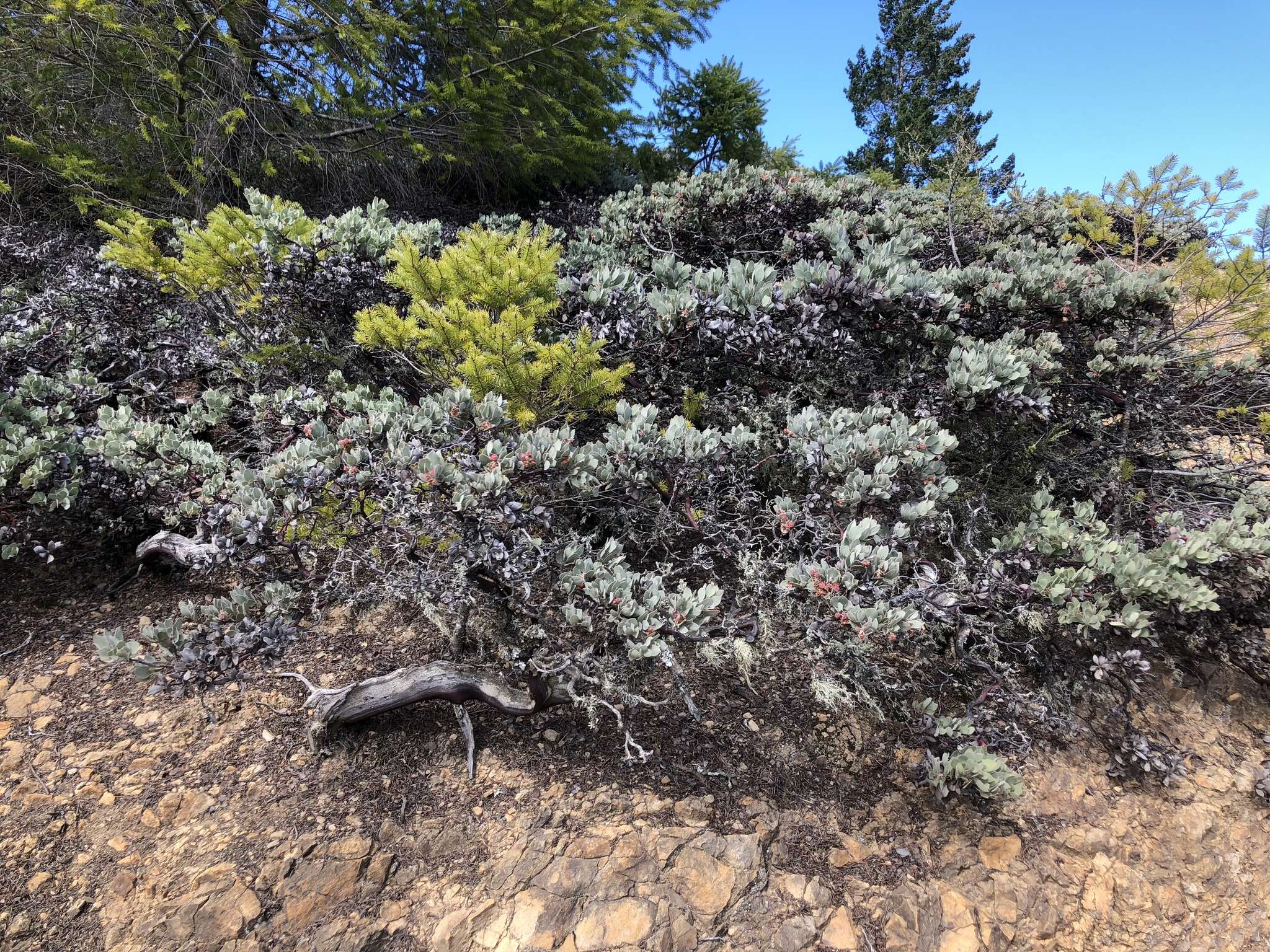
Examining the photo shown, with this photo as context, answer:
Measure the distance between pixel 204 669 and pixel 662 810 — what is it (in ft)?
5.51

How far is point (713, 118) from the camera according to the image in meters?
8.37

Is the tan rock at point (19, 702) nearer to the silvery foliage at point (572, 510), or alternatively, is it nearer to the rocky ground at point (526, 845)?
the rocky ground at point (526, 845)

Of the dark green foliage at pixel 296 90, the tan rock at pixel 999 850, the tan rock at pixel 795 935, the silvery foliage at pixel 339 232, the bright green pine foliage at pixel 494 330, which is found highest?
the dark green foliage at pixel 296 90

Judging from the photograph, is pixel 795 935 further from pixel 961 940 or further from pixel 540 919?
pixel 540 919

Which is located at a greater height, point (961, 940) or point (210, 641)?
point (210, 641)

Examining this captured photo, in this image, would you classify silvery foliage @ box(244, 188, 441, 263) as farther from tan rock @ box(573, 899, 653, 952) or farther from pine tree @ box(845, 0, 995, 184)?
pine tree @ box(845, 0, 995, 184)

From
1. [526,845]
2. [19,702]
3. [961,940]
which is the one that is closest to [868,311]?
[961,940]

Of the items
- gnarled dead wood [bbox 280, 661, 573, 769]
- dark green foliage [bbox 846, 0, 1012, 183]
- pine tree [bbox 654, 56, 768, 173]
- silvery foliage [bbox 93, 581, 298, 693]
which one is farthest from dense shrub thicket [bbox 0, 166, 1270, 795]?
dark green foliage [bbox 846, 0, 1012, 183]

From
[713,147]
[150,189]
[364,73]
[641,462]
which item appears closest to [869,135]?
[713,147]

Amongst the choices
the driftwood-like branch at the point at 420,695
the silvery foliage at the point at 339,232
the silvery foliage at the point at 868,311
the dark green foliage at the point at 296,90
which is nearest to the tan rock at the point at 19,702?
the driftwood-like branch at the point at 420,695

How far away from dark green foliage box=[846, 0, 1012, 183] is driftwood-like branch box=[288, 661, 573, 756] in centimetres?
2011

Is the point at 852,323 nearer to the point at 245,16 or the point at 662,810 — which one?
the point at 662,810

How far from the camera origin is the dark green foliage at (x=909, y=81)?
1852 centimetres

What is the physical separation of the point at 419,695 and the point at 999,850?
2.38m
